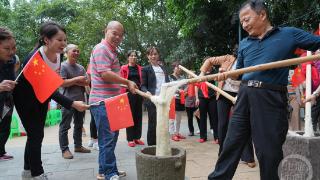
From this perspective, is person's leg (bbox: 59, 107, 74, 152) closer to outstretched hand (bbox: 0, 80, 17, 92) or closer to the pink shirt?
the pink shirt

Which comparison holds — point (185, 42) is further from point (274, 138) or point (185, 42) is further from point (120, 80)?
point (274, 138)

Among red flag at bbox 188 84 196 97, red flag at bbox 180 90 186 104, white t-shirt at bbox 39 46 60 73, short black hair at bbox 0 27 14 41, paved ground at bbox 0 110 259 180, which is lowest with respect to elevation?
paved ground at bbox 0 110 259 180

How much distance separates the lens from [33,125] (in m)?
3.82

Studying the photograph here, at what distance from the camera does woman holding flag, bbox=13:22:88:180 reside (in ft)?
11.9

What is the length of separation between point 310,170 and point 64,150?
375 centimetres

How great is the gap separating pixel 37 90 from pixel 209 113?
171 inches

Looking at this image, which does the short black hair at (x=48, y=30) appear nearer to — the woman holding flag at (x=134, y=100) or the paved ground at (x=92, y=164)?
the paved ground at (x=92, y=164)

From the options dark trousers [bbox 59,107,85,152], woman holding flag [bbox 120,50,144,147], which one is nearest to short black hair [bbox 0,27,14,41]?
dark trousers [bbox 59,107,85,152]

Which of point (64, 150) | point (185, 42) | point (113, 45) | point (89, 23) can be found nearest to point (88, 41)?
point (89, 23)

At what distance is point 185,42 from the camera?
13727 mm

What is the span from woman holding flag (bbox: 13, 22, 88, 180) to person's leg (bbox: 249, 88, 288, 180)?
1877 millimetres

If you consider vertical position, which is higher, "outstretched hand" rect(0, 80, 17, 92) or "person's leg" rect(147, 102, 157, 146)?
"outstretched hand" rect(0, 80, 17, 92)

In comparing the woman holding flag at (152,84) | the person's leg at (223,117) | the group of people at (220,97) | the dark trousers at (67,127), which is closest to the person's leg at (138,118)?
the woman holding flag at (152,84)

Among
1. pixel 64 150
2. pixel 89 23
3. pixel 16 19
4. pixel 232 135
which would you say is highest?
pixel 16 19
